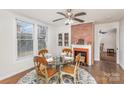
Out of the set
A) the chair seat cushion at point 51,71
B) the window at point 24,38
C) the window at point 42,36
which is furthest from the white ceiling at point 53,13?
the chair seat cushion at point 51,71

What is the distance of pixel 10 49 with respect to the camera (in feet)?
7.29

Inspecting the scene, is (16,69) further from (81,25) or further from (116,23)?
(116,23)

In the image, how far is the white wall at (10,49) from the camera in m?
2.07

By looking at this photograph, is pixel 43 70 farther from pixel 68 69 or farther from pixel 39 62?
pixel 68 69

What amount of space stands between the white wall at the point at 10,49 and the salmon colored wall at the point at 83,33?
122 cm

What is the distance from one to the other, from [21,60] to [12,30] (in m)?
0.74

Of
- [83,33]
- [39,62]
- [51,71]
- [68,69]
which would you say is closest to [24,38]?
[39,62]

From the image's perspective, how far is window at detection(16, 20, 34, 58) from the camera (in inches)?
87.3

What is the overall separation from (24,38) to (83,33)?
2001 millimetres

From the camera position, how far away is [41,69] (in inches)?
73.9

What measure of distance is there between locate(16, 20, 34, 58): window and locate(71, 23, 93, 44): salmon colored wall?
1.41m

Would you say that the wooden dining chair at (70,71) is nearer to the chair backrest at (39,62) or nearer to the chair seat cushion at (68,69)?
the chair seat cushion at (68,69)

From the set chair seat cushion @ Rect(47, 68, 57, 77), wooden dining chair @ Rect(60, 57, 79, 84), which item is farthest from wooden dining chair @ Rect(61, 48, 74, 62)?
chair seat cushion @ Rect(47, 68, 57, 77)
